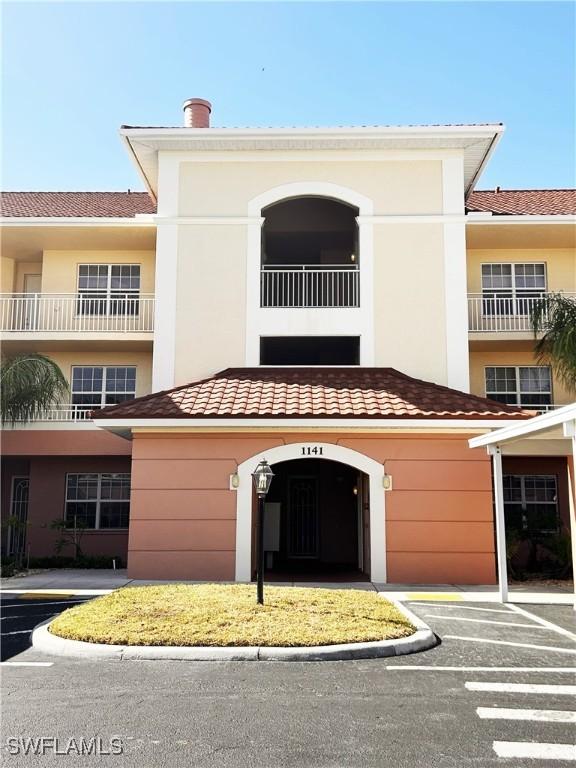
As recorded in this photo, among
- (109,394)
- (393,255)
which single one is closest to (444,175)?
(393,255)

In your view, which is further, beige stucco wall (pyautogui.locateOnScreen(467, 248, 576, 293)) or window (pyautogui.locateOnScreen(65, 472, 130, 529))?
beige stucco wall (pyautogui.locateOnScreen(467, 248, 576, 293))

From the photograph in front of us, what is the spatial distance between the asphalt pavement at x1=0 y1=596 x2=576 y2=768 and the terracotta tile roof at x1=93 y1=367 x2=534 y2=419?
5.77 m

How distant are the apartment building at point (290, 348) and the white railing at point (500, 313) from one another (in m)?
0.08

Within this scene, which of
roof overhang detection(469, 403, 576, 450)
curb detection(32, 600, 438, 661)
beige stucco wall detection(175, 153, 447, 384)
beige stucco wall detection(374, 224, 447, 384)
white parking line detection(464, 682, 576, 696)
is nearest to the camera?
white parking line detection(464, 682, 576, 696)

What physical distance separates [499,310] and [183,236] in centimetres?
906

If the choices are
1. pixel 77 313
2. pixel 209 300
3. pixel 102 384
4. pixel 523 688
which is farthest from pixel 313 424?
pixel 77 313

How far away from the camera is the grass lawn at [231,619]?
27.5 ft

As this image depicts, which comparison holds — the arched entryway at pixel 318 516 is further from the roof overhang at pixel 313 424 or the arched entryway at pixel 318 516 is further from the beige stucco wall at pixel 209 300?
the roof overhang at pixel 313 424

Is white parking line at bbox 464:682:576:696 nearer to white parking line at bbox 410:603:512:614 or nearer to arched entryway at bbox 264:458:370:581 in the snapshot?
white parking line at bbox 410:603:512:614

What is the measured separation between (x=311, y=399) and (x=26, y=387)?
7407 mm

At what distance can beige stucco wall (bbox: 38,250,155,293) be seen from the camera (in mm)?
20391

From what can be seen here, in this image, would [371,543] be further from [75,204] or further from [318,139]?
[75,204]

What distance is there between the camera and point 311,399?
14.8 m

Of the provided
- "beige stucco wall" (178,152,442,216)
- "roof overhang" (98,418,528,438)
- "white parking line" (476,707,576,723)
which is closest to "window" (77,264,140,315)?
"beige stucco wall" (178,152,442,216)
